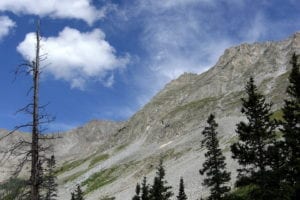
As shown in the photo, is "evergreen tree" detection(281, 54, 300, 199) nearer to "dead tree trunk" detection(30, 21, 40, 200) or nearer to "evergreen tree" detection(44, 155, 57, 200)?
"evergreen tree" detection(44, 155, 57, 200)

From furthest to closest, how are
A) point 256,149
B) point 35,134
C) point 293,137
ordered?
point 293,137, point 256,149, point 35,134

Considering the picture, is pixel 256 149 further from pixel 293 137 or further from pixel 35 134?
pixel 35 134

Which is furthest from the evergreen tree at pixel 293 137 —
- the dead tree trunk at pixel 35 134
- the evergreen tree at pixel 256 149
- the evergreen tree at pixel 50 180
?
the dead tree trunk at pixel 35 134

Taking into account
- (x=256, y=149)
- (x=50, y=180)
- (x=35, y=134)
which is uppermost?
(x=50, y=180)

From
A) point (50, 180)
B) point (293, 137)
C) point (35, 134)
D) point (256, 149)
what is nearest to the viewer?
point (35, 134)

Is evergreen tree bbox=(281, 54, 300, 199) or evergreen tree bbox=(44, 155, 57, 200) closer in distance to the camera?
evergreen tree bbox=(44, 155, 57, 200)

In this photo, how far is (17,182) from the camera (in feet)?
63.4

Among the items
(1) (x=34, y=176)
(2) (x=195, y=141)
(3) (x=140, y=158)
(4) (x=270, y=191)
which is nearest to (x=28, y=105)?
(1) (x=34, y=176)

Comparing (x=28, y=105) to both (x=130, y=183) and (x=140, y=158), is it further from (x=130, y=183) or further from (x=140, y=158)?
(x=140, y=158)

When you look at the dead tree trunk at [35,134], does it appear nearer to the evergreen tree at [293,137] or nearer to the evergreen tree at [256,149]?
the evergreen tree at [256,149]

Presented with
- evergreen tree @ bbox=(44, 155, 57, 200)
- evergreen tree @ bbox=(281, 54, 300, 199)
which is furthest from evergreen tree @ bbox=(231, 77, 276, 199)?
evergreen tree @ bbox=(44, 155, 57, 200)

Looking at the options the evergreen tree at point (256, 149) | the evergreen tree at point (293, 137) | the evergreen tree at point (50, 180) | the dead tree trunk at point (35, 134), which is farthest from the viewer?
the evergreen tree at point (293, 137)

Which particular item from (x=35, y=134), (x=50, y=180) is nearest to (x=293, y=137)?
(x=35, y=134)

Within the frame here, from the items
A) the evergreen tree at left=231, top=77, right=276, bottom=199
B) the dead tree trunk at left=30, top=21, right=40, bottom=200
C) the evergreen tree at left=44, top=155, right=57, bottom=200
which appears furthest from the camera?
the evergreen tree at left=231, top=77, right=276, bottom=199
